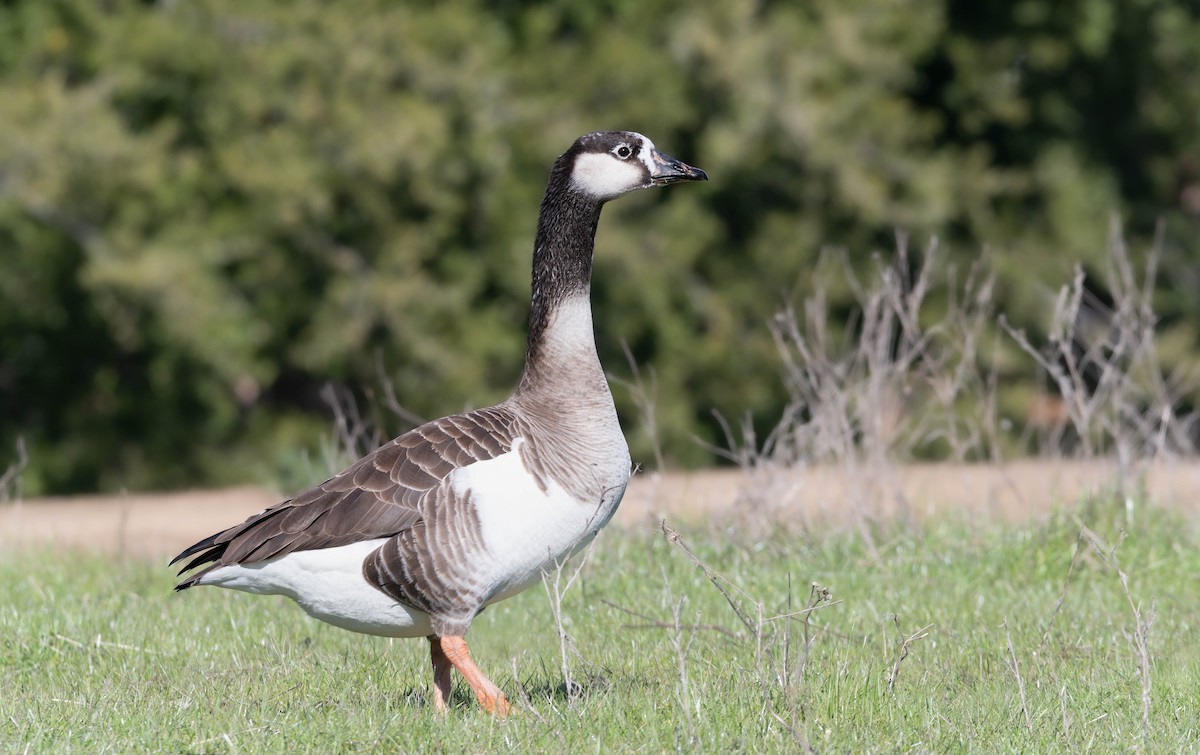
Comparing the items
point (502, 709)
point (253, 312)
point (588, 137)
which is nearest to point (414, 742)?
point (502, 709)

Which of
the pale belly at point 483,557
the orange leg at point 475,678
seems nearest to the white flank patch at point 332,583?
the pale belly at point 483,557

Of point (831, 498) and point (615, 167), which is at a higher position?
point (615, 167)

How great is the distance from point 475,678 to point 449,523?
53 centimetres

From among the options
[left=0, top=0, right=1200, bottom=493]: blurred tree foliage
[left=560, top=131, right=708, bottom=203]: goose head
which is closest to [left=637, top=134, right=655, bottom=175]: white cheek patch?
[left=560, top=131, right=708, bottom=203]: goose head

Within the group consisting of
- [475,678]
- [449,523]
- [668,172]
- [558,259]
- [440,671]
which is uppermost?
[668,172]

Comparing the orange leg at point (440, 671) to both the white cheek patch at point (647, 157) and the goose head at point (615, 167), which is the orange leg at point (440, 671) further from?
the white cheek patch at point (647, 157)

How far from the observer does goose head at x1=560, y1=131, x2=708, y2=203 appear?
5496 mm

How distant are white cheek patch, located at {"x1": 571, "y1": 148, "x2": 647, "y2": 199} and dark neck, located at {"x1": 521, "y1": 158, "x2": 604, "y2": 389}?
0.04m

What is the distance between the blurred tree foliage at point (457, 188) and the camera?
46.0 ft

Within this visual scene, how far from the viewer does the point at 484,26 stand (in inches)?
635

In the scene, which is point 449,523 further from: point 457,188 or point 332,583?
point 457,188

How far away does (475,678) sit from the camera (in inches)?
189

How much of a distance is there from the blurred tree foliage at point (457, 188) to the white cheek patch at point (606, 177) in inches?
330

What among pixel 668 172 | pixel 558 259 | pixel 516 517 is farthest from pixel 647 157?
pixel 516 517
